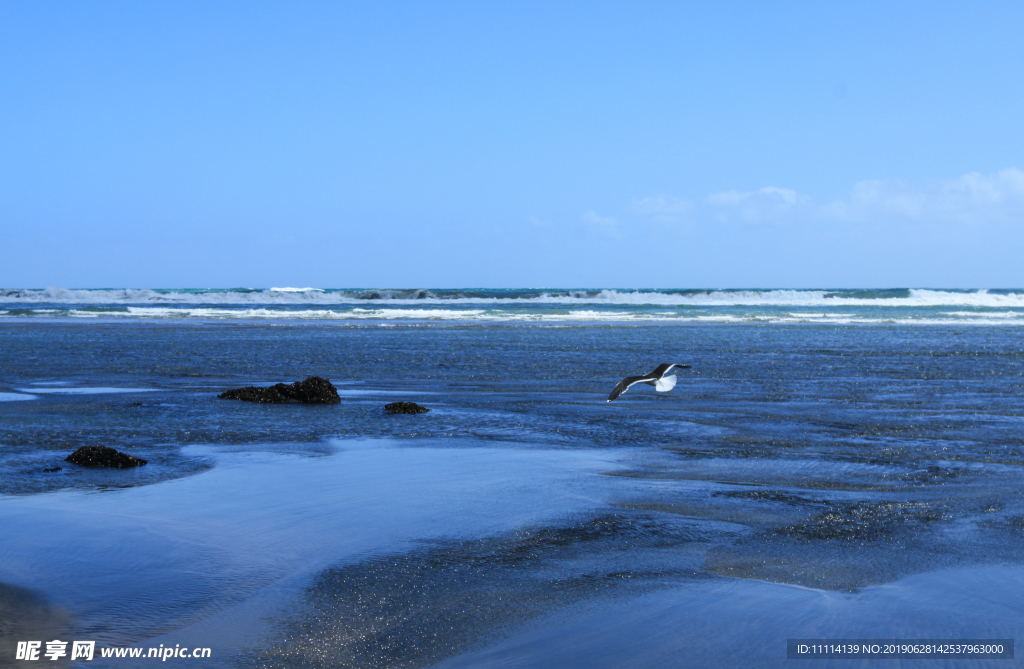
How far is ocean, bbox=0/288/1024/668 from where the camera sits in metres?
3.97

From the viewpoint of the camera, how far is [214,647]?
3.76 metres

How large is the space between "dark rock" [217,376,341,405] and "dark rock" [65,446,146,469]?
3.99 meters

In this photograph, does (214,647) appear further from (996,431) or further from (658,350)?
(658,350)

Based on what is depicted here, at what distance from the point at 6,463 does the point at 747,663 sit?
6.41 meters

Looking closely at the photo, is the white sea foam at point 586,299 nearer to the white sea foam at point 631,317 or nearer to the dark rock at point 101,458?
the white sea foam at point 631,317

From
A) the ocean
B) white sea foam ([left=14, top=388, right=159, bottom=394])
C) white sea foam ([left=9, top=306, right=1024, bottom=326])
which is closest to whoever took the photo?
the ocean

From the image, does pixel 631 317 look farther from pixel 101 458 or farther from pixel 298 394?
pixel 101 458

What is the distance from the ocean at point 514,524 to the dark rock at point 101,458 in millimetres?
126

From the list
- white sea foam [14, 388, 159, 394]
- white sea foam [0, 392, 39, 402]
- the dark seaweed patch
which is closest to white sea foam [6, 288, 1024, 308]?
white sea foam [14, 388, 159, 394]

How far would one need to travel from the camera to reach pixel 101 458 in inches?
283

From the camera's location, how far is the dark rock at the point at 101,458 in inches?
282

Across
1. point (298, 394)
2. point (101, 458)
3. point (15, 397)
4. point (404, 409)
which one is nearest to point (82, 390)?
point (15, 397)

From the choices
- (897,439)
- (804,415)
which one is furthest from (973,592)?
(804,415)

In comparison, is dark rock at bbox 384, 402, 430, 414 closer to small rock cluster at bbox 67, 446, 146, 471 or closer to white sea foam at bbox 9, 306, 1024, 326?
small rock cluster at bbox 67, 446, 146, 471
